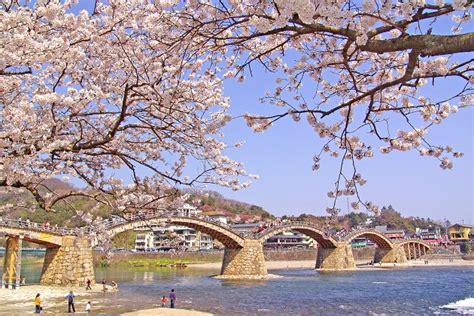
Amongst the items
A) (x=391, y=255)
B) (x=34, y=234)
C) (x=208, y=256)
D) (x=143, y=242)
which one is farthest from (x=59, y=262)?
(x=143, y=242)

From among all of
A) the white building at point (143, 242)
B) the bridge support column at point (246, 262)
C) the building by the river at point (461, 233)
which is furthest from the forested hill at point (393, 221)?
the bridge support column at point (246, 262)

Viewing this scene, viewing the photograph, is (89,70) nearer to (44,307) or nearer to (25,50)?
(25,50)

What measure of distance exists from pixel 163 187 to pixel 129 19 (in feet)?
8.55

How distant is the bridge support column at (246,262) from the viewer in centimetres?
4631

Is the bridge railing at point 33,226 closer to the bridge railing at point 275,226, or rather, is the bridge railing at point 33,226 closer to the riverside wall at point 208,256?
the bridge railing at point 275,226

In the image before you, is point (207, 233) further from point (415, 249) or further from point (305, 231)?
point (415, 249)

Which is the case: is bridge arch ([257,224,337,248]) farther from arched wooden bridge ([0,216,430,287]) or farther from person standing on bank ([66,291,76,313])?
person standing on bank ([66,291,76,313])

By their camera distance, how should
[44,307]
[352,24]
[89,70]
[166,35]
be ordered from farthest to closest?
[44,307] → [89,70] → [166,35] → [352,24]

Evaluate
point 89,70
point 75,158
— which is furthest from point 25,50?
point 75,158

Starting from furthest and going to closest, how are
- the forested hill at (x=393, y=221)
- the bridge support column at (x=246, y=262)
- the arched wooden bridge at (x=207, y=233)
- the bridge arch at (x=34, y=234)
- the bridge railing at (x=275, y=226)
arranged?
1. the forested hill at (x=393, y=221)
2. the bridge railing at (x=275, y=226)
3. the bridge support column at (x=246, y=262)
4. the arched wooden bridge at (x=207, y=233)
5. the bridge arch at (x=34, y=234)

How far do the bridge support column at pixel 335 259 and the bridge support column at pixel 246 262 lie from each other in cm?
1442

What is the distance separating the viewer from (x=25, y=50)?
5.14m

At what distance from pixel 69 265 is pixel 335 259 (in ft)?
118

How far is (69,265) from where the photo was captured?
32.3 meters
